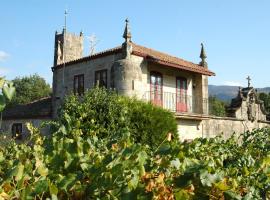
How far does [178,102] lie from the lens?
2391cm

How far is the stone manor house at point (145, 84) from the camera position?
20.6 metres

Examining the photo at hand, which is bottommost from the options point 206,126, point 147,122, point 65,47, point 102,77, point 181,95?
point 206,126

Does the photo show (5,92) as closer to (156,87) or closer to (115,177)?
(115,177)

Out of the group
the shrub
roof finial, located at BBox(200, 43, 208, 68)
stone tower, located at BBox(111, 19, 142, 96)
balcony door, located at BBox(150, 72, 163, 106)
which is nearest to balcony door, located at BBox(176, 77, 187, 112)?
balcony door, located at BBox(150, 72, 163, 106)

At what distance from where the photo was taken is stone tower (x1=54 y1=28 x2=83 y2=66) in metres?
25.6

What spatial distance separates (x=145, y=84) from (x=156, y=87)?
123cm

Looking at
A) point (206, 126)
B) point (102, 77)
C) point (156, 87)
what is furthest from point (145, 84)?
point (206, 126)

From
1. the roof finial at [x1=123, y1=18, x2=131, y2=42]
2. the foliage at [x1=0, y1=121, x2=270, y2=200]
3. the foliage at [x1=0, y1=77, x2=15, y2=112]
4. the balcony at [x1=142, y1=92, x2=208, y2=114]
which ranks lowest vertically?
the foliage at [x1=0, y1=121, x2=270, y2=200]

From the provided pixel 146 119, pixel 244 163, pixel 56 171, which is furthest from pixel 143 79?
pixel 56 171

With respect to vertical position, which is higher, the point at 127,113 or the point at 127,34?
the point at 127,34

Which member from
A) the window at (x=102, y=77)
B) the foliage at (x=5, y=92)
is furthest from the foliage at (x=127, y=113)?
the foliage at (x=5, y=92)

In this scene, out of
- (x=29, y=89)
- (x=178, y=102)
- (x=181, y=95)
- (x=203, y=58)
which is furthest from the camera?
(x=29, y=89)

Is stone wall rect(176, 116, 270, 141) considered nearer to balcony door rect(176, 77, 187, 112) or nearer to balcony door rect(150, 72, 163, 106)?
balcony door rect(176, 77, 187, 112)

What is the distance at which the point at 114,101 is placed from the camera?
619 inches
